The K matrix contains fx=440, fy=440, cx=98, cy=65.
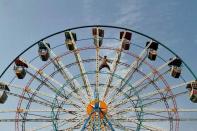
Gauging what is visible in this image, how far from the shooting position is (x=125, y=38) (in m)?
30.5

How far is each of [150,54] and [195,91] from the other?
3976mm

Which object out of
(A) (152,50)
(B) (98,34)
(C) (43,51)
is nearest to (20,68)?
(C) (43,51)

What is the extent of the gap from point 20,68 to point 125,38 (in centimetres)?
746

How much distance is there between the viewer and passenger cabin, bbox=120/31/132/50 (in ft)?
99.5

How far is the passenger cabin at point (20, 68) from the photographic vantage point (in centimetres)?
2919

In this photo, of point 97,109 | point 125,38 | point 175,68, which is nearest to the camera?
point 97,109

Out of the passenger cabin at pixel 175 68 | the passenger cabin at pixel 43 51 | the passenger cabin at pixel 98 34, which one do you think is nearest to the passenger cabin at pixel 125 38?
the passenger cabin at pixel 98 34

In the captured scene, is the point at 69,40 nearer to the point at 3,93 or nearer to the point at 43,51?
the point at 43,51

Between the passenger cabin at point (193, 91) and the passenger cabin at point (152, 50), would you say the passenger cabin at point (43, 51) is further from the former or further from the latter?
the passenger cabin at point (193, 91)

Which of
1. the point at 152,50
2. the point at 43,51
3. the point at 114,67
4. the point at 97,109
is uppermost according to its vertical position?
the point at 43,51

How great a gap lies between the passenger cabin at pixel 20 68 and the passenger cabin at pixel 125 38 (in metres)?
6.82

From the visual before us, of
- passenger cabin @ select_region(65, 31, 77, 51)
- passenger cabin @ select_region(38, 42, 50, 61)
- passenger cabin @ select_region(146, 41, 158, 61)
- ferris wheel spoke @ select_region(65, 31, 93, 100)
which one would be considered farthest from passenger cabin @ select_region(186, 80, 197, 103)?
passenger cabin @ select_region(38, 42, 50, 61)

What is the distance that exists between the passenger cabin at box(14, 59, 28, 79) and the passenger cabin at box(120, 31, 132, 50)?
6.82 meters

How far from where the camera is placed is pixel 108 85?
91.0 ft
